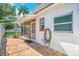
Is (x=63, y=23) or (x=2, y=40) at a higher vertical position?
(x=63, y=23)

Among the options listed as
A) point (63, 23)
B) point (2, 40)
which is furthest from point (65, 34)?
point (2, 40)

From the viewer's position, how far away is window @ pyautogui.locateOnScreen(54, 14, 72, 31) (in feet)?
24.5

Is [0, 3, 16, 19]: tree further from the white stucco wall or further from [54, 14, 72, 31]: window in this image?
[54, 14, 72, 31]: window

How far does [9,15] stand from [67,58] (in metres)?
4.08

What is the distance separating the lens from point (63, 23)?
8031mm

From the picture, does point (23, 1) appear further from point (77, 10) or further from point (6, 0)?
point (77, 10)

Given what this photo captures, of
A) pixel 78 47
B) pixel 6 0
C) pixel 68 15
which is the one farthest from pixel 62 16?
pixel 6 0

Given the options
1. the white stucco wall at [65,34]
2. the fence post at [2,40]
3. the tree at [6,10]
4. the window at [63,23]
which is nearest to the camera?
the white stucco wall at [65,34]

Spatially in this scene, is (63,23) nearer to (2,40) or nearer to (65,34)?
(65,34)

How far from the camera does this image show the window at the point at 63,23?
7.48 metres

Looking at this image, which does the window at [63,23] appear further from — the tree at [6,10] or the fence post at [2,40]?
the fence post at [2,40]

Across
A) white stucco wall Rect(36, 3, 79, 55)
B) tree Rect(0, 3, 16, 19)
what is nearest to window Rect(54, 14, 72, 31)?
white stucco wall Rect(36, 3, 79, 55)

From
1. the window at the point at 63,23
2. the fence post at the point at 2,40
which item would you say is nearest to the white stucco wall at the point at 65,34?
the window at the point at 63,23

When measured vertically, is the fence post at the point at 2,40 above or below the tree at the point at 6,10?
below
